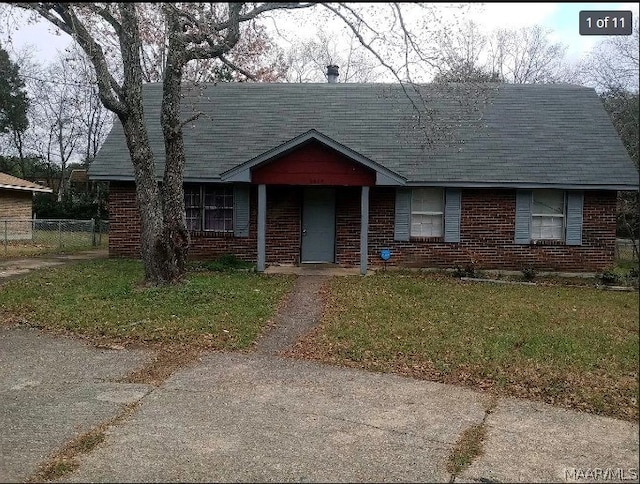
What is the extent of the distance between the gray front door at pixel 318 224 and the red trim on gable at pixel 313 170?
166 centimetres

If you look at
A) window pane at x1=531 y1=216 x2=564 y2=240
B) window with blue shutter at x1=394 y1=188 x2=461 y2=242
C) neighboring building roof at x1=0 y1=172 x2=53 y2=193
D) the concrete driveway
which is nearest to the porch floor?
window with blue shutter at x1=394 y1=188 x2=461 y2=242

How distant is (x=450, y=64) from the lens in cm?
982

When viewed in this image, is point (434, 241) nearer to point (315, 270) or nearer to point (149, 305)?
point (315, 270)

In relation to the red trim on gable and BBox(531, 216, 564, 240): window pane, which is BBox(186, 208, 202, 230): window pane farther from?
BBox(531, 216, 564, 240): window pane

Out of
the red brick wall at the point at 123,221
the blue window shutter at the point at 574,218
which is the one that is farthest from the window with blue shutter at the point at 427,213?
the red brick wall at the point at 123,221

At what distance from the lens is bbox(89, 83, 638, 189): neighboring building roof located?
15102 mm

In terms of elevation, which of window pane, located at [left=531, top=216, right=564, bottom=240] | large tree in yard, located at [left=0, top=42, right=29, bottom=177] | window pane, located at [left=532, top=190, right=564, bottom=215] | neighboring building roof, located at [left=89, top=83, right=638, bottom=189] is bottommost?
window pane, located at [left=531, top=216, right=564, bottom=240]

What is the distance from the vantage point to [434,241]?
15359mm

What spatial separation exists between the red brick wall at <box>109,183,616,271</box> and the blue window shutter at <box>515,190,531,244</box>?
13cm

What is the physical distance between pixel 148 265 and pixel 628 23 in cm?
1004

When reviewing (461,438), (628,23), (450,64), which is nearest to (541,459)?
(461,438)

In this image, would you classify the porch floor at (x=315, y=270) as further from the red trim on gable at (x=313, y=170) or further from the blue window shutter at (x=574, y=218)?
the blue window shutter at (x=574, y=218)

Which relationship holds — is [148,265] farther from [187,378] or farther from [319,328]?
[187,378]

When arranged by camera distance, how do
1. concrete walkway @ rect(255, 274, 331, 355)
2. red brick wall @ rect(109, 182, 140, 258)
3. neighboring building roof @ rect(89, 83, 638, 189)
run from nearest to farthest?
concrete walkway @ rect(255, 274, 331, 355)
neighboring building roof @ rect(89, 83, 638, 189)
red brick wall @ rect(109, 182, 140, 258)
